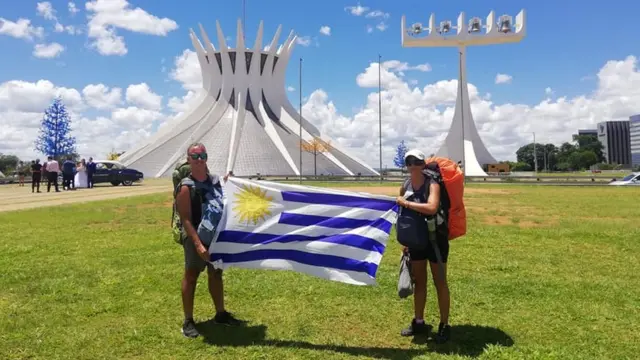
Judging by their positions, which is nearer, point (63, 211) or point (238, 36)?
point (63, 211)

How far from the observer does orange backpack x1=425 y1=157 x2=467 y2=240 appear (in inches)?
156

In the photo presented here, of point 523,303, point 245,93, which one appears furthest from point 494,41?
point 523,303

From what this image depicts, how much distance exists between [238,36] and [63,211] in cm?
5443

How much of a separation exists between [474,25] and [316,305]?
45993mm

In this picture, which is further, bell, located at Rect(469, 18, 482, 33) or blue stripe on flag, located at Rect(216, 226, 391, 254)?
bell, located at Rect(469, 18, 482, 33)

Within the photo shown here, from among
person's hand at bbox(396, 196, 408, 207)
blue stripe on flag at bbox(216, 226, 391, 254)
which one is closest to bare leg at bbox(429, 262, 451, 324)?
blue stripe on flag at bbox(216, 226, 391, 254)

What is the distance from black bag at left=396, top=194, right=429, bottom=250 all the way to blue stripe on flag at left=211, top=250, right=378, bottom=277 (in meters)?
0.45

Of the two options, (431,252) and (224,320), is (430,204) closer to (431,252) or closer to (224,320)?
(431,252)

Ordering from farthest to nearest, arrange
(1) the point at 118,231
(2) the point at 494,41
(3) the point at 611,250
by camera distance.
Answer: (2) the point at 494,41, (1) the point at 118,231, (3) the point at 611,250

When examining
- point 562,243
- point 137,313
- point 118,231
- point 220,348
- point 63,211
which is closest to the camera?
point 220,348

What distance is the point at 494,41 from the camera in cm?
4591

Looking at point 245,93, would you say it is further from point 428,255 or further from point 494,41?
point 428,255

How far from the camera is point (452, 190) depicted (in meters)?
3.97

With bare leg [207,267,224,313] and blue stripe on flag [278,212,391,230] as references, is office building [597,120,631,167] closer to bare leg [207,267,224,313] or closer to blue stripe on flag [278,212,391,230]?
blue stripe on flag [278,212,391,230]
